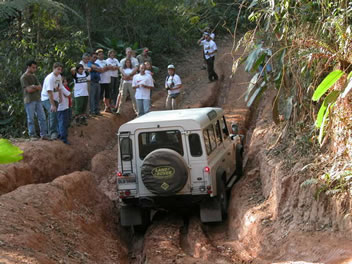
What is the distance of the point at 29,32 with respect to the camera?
1675 cm

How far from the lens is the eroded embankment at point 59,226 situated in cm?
647

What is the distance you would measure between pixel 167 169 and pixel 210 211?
49.8 inches

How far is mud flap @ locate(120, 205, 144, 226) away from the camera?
912 centimetres

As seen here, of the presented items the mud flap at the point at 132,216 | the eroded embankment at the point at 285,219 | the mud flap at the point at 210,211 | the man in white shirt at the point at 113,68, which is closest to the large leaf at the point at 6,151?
the eroded embankment at the point at 285,219

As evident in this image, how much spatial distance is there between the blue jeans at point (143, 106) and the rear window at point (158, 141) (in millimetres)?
5403

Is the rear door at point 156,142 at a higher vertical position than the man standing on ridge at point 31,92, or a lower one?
lower

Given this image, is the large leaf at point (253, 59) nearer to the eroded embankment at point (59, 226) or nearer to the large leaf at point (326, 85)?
the large leaf at point (326, 85)

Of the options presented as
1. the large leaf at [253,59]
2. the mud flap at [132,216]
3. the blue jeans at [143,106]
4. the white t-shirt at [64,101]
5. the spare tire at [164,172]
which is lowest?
the mud flap at [132,216]

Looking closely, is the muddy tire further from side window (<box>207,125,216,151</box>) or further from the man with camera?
the man with camera

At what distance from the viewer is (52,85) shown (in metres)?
11.2

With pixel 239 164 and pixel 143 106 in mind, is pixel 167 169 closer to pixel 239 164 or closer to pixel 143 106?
pixel 239 164

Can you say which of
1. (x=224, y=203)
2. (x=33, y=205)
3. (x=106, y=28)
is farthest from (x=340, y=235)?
(x=106, y=28)

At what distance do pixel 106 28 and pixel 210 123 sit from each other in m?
13.3

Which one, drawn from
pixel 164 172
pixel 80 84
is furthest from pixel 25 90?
pixel 164 172
